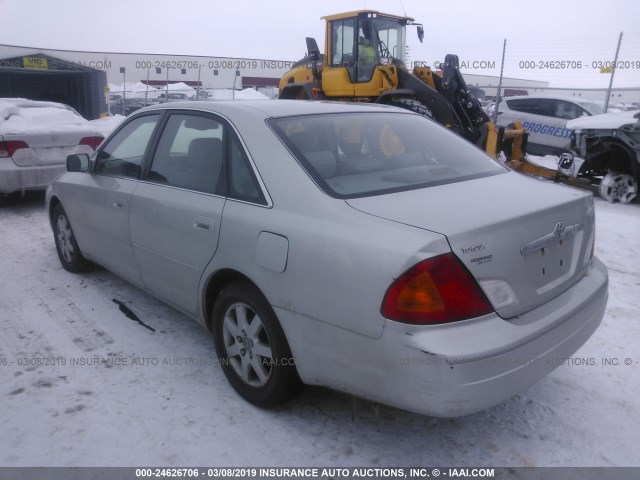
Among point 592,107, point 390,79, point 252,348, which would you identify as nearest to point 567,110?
point 592,107

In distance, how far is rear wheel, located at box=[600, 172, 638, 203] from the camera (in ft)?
25.1

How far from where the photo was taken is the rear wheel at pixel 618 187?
766 centimetres

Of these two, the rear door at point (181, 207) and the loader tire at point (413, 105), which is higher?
the loader tire at point (413, 105)

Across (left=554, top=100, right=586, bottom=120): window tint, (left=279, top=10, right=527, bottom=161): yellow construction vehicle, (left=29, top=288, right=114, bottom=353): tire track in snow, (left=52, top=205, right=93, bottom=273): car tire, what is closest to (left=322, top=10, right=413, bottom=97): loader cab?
(left=279, top=10, right=527, bottom=161): yellow construction vehicle

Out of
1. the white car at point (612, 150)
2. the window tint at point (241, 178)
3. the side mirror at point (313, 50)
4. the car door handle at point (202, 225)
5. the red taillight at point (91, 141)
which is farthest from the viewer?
the side mirror at point (313, 50)

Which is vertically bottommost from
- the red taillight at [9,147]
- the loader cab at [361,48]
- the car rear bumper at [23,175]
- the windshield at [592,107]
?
the car rear bumper at [23,175]

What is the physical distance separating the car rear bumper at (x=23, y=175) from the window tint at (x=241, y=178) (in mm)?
4965

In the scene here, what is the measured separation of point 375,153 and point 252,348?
123 cm

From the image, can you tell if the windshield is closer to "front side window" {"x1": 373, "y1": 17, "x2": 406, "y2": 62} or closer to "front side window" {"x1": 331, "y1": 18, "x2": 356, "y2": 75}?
"front side window" {"x1": 373, "y1": 17, "x2": 406, "y2": 62}

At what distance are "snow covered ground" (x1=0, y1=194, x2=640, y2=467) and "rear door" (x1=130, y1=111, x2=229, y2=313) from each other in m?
0.48

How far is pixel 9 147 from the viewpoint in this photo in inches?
256

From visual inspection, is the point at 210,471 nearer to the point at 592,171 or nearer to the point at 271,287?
the point at 271,287

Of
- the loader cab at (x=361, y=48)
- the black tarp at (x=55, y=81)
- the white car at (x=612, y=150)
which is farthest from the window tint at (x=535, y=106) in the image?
the black tarp at (x=55, y=81)

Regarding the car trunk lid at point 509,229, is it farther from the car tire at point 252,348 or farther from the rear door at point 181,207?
the rear door at point 181,207
